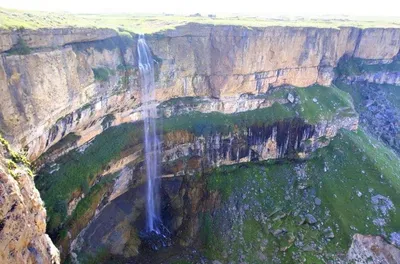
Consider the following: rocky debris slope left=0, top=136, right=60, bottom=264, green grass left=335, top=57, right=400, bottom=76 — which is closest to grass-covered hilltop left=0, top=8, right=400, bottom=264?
green grass left=335, top=57, right=400, bottom=76

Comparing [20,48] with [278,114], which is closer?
[20,48]

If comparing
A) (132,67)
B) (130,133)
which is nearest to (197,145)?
(130,133)

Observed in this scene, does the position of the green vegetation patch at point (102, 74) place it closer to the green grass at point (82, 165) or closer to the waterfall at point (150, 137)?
the waterfall at point (150, 137)

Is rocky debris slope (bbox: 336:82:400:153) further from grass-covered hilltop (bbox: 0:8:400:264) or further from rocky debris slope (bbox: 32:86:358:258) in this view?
rocky debris slope (bbox: 32:86:358:258)

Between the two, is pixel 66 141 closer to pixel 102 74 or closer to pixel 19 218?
pixel 102 74

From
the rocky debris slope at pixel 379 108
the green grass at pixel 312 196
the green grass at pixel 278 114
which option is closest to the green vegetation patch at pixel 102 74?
the green grass at pixel 278 114
